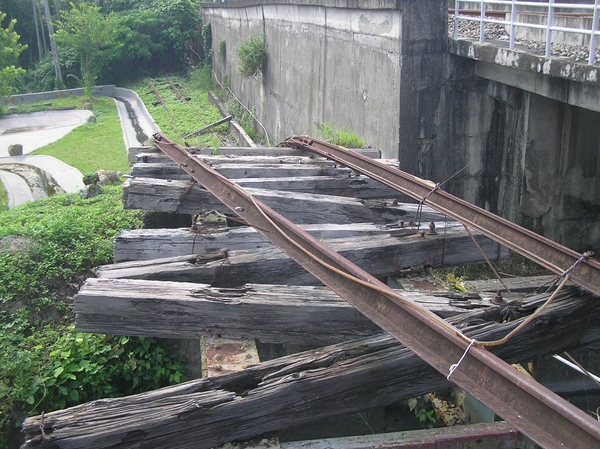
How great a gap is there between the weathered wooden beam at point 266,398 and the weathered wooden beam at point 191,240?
4.51ft

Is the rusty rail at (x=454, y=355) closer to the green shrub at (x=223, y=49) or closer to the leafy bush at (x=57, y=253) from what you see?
the leafy bush at (x=57, y=253)

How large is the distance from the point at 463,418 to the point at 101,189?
9.78 m

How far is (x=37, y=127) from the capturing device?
96.5 ft

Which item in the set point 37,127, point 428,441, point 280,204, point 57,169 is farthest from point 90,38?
point 428,441

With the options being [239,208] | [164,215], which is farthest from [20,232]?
[239,208]

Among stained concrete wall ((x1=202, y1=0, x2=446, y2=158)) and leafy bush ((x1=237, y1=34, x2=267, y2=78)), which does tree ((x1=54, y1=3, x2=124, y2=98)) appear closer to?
leafy bush ((x1=237, y1=34, x2=267, y2=78))

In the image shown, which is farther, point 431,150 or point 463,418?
point 431,150

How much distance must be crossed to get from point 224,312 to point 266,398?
2.28ft

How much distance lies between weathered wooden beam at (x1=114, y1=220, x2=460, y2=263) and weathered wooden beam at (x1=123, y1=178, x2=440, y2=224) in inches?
23.6

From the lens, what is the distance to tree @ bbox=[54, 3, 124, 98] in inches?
1447

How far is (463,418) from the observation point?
382 cm

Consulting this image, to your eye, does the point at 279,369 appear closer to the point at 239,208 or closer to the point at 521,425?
the point at 521,425

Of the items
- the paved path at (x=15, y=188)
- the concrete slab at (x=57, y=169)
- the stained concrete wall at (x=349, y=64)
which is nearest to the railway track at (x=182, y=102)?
the stained concrete wall at (x=349, y=64)

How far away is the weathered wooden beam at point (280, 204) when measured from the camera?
5.16 meters
